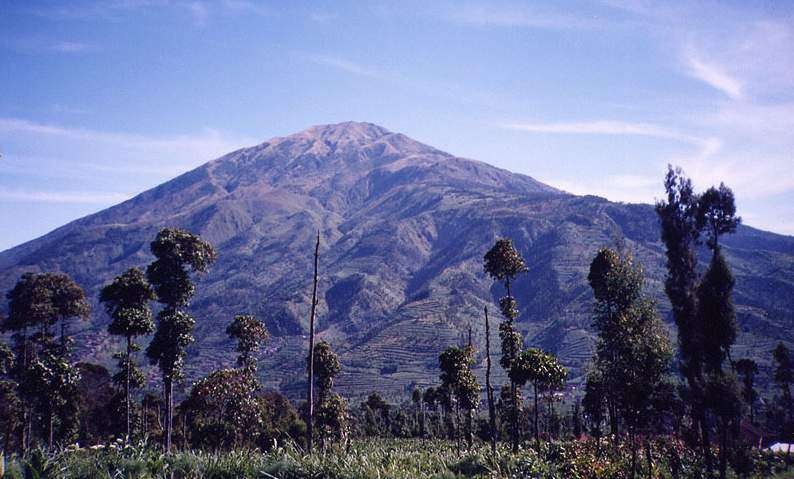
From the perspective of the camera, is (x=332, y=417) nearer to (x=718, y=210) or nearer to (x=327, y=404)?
(x=327, y=404)

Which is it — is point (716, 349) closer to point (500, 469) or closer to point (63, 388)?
point (500, 469)

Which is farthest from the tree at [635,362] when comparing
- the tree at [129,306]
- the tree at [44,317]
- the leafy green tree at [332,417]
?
the tree at [44,317]

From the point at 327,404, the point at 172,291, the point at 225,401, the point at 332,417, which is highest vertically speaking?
the point at 172,291

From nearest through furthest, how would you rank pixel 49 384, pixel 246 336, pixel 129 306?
pixel 49 384, pixel 129 306, pixel 246 336

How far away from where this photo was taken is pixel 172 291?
108 feet

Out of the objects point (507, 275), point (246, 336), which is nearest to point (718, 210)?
point (507, 275)

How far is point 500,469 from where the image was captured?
11.2 metres

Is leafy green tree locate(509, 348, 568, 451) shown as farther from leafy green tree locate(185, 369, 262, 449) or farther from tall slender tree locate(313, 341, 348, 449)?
leafy green tree locate(185, 369, 262, 449)

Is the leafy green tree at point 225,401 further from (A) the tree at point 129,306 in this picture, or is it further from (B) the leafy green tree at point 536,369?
(B) the leafy green tree at point 536,369

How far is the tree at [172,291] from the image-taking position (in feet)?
106

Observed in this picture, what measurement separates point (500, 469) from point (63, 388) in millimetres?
30837

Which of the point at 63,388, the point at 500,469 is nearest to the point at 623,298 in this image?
the point at 500,469

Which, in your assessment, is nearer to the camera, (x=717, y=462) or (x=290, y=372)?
(x=717, y=462)

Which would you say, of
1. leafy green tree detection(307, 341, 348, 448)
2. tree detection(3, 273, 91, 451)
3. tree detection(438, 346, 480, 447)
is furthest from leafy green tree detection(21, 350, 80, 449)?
tree detection(438, 346, 480, 447)
